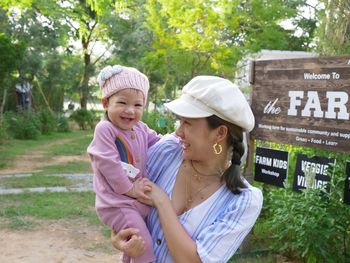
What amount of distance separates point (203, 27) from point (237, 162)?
8.66 metres

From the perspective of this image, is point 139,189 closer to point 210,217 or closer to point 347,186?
point 210,217

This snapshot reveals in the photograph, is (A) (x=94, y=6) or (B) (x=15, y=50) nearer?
(A) (x=94, y=6)

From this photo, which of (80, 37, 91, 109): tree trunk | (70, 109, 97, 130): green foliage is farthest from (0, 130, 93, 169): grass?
(80, 37, 91, 109): tree trunk

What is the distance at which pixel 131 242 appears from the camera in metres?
1.64

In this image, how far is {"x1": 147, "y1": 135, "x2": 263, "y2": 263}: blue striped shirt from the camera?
4.96ft

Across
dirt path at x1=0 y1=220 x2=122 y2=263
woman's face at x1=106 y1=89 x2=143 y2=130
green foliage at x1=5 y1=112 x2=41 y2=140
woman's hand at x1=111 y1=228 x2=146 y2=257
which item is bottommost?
dirt path at x1=0 y1=220 x2=122 y2=263

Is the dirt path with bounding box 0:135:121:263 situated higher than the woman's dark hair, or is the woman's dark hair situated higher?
the woman's dark hair

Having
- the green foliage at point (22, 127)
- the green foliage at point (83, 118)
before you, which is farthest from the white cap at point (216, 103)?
the green foliage at point (83, 118)

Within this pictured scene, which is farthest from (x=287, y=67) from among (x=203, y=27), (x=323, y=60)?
(x=203, y=27)

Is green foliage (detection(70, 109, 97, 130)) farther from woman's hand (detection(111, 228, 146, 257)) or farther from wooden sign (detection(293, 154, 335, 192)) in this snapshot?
woman's hand (detection(111, 228, 146, 257))

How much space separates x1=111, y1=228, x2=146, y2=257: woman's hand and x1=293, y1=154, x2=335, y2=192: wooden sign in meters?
2.34

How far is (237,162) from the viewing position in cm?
169

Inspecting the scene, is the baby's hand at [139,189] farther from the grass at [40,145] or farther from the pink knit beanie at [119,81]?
the grass at [40,145]

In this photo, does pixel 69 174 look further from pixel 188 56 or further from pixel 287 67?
pixel 287 67
